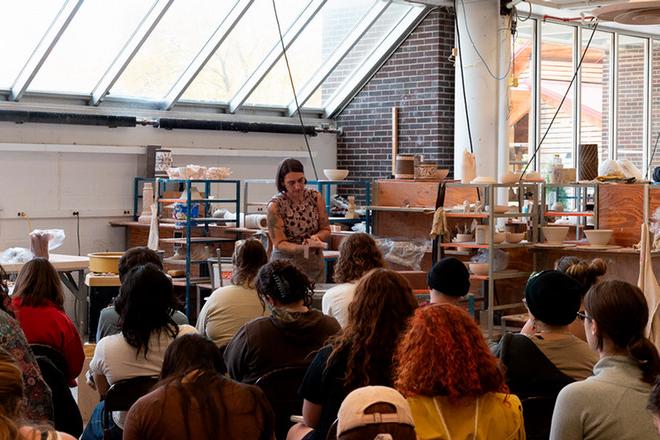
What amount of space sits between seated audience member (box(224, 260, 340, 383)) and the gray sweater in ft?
4.16

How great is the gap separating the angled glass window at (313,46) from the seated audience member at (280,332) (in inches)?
292

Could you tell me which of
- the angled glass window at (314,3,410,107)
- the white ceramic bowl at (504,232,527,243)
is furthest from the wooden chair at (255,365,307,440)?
the angled glass window at (314,3,410,107)

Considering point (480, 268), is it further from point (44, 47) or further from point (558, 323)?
point (44, 47)

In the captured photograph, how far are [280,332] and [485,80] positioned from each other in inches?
278

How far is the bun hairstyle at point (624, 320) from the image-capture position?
286 centimetres

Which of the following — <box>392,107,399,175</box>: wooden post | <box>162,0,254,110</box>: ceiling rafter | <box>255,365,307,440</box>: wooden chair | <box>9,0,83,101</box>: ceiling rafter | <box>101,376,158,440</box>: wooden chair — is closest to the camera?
<box>101,376,158,440</box>: wooden chair

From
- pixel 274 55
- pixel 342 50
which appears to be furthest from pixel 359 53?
pixel 274 55

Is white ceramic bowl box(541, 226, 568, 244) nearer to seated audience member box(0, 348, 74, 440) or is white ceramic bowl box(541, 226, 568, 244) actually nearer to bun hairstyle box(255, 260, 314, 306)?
bun hairstyle box(255, 260, 314, 306)

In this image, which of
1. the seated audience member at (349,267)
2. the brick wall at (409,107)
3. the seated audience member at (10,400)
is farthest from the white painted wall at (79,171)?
the seated audience member at (10,400)

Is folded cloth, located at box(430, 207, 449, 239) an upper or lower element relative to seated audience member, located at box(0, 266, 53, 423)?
upper

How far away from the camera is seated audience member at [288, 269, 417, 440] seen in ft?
10.3

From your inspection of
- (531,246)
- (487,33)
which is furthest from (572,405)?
(487,33)

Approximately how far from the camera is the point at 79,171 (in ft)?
32.2

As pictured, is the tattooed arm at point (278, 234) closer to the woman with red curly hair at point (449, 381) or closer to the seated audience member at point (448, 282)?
the seated audience member at point (448, 282)
